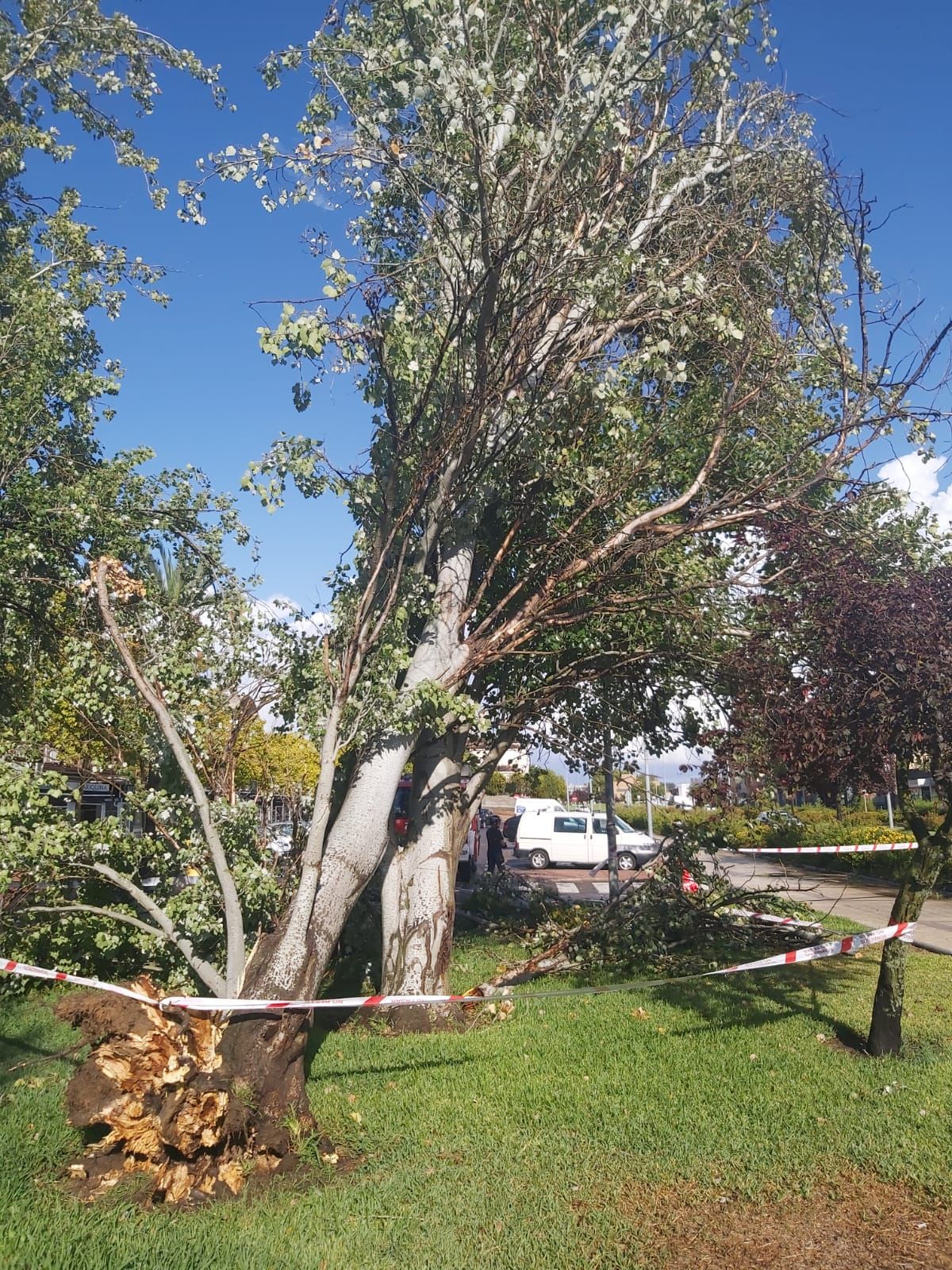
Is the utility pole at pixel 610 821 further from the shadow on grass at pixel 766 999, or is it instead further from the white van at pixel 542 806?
the white van at pixel 542 806

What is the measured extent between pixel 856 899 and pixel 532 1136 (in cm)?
1478

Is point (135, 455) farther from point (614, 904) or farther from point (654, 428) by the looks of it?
point (614, 904)

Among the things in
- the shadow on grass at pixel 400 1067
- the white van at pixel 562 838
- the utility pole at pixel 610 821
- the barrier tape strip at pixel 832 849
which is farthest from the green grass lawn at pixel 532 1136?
the white van at pixel 562 838

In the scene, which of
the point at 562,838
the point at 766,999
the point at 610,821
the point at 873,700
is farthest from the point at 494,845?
the point at 873,700

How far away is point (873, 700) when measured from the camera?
6152mm

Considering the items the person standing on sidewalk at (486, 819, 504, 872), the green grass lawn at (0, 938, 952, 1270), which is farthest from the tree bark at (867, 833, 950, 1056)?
the person standing on sidewalk at (486, 819, 504, 872)

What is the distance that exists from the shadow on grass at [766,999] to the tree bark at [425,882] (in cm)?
208

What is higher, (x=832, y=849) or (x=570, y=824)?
(x=832, y=849)

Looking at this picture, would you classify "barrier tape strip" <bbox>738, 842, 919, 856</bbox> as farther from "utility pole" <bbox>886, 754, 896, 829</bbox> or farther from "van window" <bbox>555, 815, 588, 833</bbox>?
"van window" <bbox>555, 815, 588, 833</bbox>

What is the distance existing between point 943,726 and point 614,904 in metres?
4.99

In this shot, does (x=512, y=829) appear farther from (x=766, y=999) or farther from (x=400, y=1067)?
(x=400, y=1067)

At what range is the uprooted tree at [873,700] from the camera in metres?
6.04

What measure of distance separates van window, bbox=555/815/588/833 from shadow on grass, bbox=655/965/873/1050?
19186mm

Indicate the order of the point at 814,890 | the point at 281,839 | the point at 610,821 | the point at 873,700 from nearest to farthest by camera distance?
the point at 873,700, the point at 281,839, the point at 814,890, the point at 610,821
